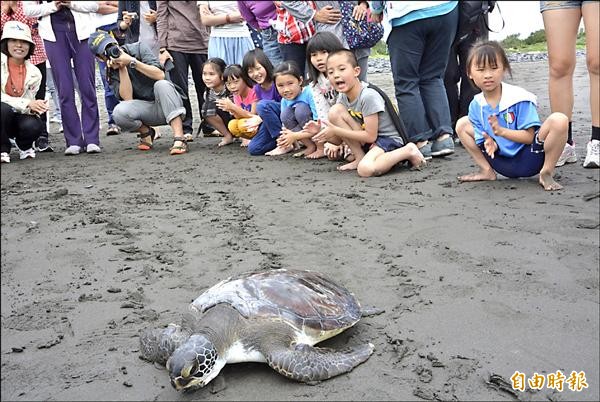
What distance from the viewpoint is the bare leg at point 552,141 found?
3150 mm

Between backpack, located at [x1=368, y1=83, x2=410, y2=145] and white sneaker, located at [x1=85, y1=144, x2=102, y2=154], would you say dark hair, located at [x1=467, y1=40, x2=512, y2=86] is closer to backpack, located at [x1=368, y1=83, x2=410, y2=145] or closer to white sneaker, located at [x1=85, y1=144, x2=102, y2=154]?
backpack, located at [x1=368, y1=83, x2=410, y2=145]

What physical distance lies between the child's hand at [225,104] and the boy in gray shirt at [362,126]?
1.18 metres

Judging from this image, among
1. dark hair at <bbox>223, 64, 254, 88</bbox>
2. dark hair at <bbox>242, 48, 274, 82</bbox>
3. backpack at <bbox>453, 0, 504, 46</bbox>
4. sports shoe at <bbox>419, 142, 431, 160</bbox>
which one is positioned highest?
backpack at <bbox>453, 0, 504, 46</bbox>

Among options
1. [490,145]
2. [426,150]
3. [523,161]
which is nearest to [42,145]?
[426,150]

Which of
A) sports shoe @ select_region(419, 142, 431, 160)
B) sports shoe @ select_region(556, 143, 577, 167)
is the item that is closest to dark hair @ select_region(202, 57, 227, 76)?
sports shoe @ select_region(419, 142, 431, 160)

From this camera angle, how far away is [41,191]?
3.88 meters

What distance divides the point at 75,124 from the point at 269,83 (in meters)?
1.82

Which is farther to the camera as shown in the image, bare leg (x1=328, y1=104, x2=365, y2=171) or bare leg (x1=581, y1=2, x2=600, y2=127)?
bare leg (x1=328, y1=104, x2=365, y2=171)

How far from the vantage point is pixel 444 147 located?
4.33 metres

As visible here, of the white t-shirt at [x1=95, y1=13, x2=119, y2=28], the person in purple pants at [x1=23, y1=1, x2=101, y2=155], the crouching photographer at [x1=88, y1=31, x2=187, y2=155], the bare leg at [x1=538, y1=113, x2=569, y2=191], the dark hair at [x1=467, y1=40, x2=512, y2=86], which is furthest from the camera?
the white t-shirt at [x1=95, y1=13, x2=119, y2=28]

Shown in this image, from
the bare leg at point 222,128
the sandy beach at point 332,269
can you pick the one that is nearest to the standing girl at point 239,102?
the bare leg at point 222,128

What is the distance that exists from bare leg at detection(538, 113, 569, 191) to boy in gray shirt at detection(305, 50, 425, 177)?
0.93 m

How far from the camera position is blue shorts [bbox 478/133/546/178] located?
10.9 ft

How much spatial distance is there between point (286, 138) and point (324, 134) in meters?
0.49
